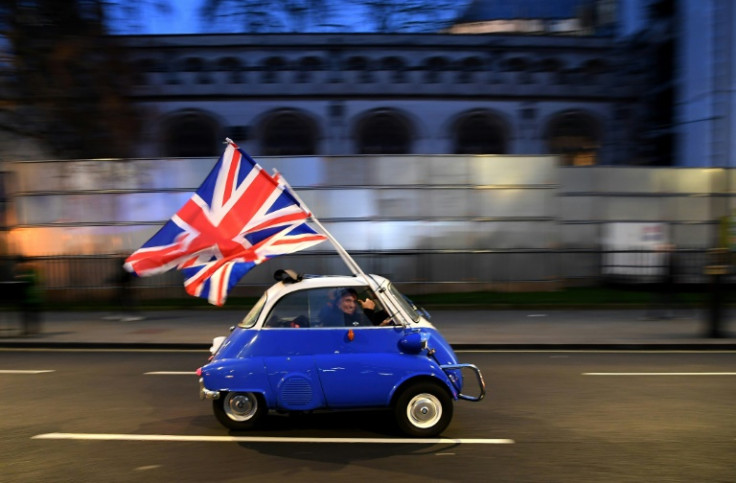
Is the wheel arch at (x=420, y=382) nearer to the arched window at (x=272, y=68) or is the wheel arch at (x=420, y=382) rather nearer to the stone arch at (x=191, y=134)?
the stone arch at (x=191, y=134)

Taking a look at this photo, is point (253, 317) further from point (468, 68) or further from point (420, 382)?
point (468, 68)

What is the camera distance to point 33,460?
5312 mm

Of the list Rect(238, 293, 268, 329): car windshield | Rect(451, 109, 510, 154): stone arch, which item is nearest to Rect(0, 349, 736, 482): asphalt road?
Rect(238, 293, 268, 329): car windshield

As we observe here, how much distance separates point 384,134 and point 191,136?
10.2 meters

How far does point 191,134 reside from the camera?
32219mm

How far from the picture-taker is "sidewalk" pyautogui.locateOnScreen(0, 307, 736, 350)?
11094mm

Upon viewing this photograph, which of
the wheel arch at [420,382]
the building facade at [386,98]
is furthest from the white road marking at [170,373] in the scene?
the building facade at [386,98]

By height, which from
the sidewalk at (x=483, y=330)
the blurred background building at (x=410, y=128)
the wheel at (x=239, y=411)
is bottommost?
the sidewalk at (x=483, y=330)

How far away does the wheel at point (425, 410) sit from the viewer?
570 cm

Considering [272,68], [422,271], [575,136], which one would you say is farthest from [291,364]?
[575,136]

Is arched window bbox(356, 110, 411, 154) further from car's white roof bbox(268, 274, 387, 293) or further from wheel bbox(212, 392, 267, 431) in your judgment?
wheel bbox(212, 392, 267, 431)

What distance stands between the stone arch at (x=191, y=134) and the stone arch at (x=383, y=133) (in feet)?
24.3

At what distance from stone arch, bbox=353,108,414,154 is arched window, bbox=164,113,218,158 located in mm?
7564

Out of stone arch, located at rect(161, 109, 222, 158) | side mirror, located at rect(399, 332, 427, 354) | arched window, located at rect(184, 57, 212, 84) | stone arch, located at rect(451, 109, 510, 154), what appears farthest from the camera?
stone arch, located at rect(451, 109, 510, 154)
